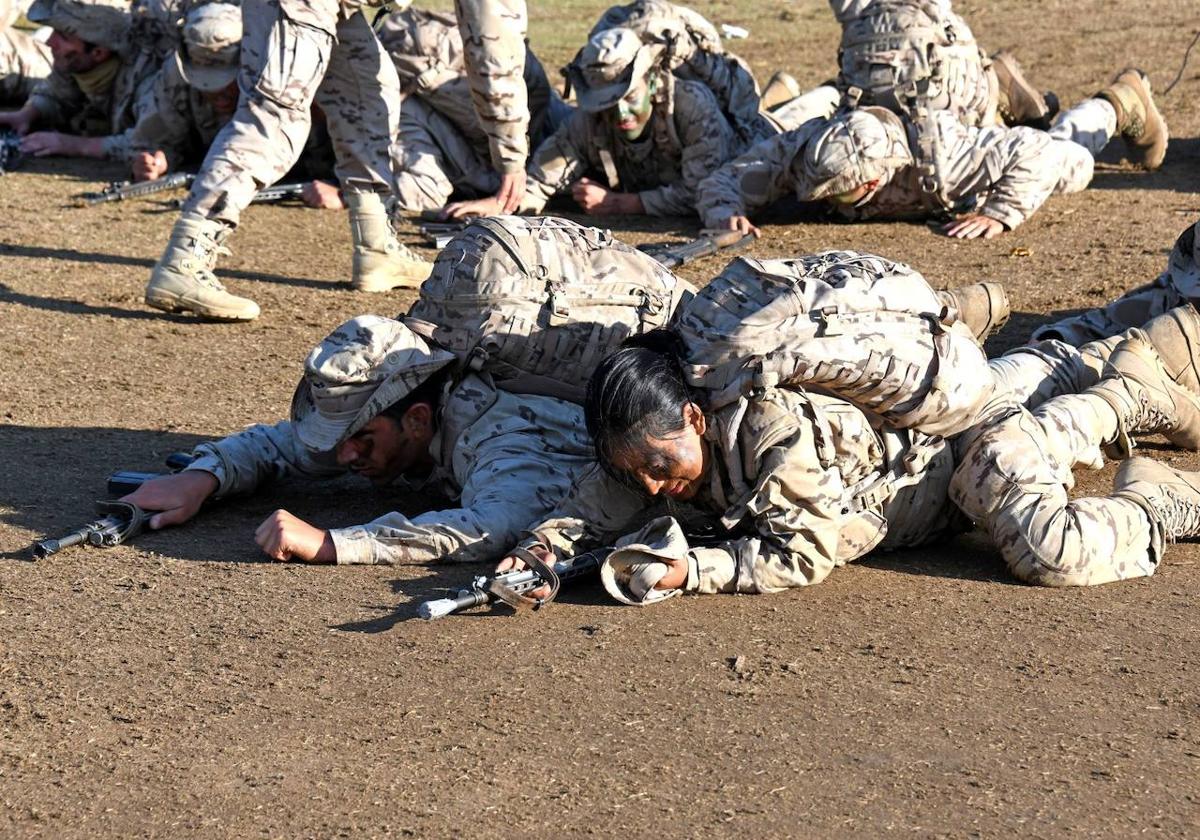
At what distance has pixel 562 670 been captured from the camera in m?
3.99

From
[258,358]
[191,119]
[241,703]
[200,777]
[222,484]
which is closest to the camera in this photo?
[200,777]

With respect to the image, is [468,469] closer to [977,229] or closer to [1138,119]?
[977,229]

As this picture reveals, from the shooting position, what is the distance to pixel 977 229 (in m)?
8.46

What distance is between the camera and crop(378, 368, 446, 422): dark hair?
5.02 m

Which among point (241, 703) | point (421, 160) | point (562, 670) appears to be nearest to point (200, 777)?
point (241, 703)

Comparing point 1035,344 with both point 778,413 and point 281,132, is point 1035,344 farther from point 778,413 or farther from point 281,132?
point 281,132

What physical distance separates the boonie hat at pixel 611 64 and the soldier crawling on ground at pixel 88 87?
2950 mm

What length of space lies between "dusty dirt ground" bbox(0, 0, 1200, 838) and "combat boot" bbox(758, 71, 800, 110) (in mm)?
5613

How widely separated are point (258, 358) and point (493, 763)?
12.1 ft

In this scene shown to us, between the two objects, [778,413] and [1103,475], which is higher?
[778,413]

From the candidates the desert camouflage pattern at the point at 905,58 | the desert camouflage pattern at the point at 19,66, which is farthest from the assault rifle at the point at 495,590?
the desert camouflage pattern at the point at 19,66

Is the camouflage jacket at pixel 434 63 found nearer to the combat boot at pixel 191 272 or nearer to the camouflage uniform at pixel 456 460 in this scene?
the combat boot at pixel 191 272

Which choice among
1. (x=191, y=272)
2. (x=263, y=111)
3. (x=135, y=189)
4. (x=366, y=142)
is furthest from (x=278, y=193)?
(x=263, y=111)

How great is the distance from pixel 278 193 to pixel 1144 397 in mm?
5656
